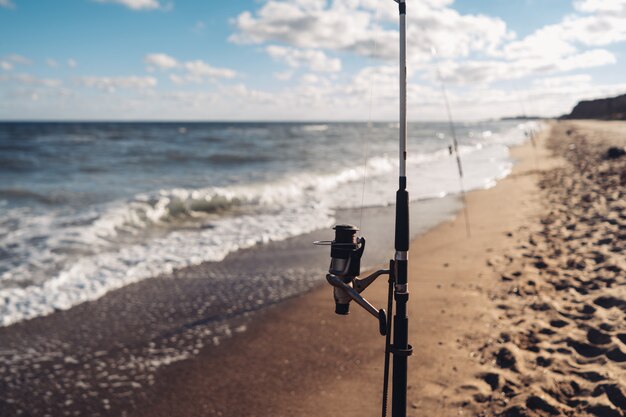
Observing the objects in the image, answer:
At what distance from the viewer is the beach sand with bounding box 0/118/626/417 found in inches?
138

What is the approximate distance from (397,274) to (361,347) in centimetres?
261

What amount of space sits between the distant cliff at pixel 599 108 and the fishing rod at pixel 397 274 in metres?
87.8

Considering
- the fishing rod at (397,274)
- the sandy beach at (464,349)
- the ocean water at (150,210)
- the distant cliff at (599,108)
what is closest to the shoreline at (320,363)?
the sandy beach at (464,349)

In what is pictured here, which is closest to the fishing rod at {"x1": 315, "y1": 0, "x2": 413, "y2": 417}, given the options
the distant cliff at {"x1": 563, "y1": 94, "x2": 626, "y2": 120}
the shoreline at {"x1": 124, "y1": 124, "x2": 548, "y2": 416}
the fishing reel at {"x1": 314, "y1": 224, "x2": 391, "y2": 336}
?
the fishing reel at {"x1": 314, "y1": 224, "x2": 391, "y2": 336}

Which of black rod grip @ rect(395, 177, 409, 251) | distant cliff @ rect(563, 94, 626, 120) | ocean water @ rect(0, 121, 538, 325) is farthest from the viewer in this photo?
distant cliff @ rect(563, 94, 626, 120)

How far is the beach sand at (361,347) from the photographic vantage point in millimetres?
3506

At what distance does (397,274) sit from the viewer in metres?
2.17

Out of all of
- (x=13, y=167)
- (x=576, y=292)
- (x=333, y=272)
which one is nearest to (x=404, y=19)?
(x=333, y=272)

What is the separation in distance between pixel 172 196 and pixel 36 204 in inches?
160

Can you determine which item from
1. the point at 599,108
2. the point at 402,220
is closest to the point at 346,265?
the point at 402,220

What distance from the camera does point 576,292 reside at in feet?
15.7

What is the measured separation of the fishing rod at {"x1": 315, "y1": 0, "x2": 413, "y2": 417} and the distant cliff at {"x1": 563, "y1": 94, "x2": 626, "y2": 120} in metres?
87.8

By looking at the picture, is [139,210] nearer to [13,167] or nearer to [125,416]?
[125,416]

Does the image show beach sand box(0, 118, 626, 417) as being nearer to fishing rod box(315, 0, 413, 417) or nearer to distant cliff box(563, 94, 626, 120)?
fishing rod box(315, 0, 413, 417)
